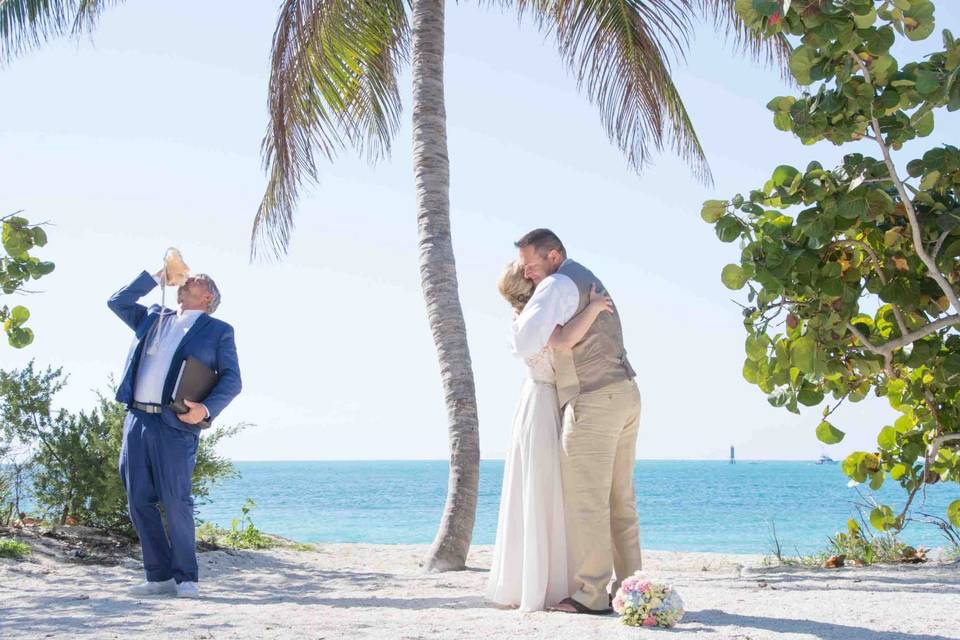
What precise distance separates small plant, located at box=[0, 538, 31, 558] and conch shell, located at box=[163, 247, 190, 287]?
2.53 metres

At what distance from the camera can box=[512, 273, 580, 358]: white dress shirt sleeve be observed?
15.4ft

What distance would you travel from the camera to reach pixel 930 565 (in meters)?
7.09

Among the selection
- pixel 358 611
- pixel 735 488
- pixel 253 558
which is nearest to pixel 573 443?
pixel 358 611

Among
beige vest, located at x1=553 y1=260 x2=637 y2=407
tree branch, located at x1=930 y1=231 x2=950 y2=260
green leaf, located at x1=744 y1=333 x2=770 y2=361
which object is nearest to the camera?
tree branch, located at x1=930 y1=231 x2=950 y2=260

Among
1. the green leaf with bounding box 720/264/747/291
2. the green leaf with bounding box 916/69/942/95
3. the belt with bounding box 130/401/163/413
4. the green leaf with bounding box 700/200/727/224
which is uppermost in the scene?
the green leaf with bounding box 916/69/942/95

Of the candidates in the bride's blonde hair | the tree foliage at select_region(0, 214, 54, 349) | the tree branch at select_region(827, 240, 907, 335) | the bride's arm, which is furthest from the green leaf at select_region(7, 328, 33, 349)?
the tree branch at select_region(827, 240, 907, 335)

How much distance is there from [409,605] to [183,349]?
195 centimetres

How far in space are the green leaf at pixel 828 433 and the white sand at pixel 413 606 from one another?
2.96ft

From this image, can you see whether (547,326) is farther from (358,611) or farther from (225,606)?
(225,606)

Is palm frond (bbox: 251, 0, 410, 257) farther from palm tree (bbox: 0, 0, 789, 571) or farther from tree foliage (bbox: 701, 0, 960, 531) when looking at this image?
tree foliage (bbox: 701, 0, 960, 531)

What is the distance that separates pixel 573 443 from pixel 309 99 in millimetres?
5572

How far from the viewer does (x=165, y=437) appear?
5.59 m

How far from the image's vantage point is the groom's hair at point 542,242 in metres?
5.00

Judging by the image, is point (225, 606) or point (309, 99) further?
point (309, 99)
